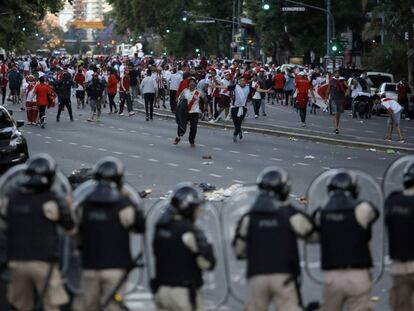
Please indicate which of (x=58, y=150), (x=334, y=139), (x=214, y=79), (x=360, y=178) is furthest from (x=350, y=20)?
(x=360, y=178)

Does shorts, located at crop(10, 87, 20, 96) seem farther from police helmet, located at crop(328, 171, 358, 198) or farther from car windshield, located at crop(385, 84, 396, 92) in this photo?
police helmet, located at crop(328, 171, 358, 198)

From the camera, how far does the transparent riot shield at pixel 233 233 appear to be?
8758mm

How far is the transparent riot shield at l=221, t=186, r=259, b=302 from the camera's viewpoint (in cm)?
876

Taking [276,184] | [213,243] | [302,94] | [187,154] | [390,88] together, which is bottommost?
[187,154]

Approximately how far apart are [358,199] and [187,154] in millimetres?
15925

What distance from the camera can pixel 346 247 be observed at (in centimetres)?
833

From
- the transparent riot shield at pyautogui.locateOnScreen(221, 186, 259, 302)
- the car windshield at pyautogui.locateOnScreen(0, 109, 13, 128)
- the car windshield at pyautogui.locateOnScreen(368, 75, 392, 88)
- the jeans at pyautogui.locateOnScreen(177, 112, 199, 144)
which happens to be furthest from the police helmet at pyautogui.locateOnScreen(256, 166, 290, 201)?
the car windshield at pyautogui.locateOnScreen(368, 75, 392, 88)

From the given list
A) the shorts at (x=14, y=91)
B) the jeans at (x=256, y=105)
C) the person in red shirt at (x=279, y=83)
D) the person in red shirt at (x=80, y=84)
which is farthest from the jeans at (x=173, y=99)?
the person in red shirt at (x=279, y=83)

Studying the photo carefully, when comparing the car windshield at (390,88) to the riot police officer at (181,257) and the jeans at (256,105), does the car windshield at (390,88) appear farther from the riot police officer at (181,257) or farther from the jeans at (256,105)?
the riot police officer at (181,257)

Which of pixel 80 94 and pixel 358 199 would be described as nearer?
pixel 358 199

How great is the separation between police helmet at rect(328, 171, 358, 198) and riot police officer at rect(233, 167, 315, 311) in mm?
364

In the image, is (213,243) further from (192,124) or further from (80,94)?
(80,94)

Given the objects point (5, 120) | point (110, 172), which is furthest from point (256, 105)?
point (110, 172)

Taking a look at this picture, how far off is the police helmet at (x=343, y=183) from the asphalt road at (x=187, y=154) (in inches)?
321
